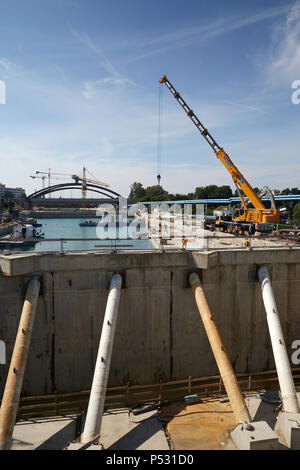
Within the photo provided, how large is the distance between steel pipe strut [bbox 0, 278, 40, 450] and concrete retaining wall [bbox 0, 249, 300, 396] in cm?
178

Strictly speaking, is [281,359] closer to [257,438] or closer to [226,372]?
[226,372]

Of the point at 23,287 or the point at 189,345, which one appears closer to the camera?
the point at 23,287

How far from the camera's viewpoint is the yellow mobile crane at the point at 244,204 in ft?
94.6

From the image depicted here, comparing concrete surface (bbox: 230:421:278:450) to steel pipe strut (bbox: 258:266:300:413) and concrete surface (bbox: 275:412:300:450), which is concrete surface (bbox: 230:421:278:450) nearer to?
concrete surface (bbox: 275:412:300:450)

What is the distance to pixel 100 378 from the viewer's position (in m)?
9.64

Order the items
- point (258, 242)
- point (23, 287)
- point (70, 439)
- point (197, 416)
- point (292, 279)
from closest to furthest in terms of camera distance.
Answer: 1. point (70, 439)
2. point (197, 416)
3. point (23, 287)
4. point (292, 279)
5. point (258, 242)

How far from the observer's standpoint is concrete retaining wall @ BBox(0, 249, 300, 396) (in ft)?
44.9

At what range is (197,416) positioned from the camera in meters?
11.0
